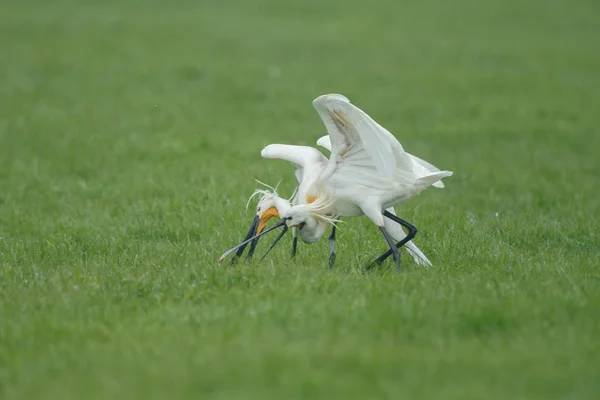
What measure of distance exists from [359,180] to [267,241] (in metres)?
1.47

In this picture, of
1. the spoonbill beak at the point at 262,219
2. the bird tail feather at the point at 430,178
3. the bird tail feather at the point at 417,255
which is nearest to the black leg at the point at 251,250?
the spoonbill beak at the point at 262,219

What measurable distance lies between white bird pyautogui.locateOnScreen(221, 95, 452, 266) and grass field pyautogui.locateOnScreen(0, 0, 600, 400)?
409 millimetres

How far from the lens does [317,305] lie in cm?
592

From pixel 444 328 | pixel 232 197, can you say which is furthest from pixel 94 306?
pixel 232 197

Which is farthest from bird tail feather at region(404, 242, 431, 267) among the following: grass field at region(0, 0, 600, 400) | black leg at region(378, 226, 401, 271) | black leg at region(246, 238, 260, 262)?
black leg at region(246, 238, 260, 262)

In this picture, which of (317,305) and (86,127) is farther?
(86,127)

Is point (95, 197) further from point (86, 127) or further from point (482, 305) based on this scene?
point (482, 305)

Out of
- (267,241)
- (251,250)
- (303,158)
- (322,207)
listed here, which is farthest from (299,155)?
(267,241)

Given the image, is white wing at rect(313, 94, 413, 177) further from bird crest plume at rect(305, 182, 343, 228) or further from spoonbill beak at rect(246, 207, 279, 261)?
spoonbill beak at rect(246, 207, 279, 261)

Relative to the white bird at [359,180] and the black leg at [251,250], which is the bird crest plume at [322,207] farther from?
the black leg at [251,250]

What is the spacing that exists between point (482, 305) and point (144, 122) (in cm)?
992

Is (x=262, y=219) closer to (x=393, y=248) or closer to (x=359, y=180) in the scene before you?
(x=359, y=180)

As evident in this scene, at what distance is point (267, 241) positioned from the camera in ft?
27.8

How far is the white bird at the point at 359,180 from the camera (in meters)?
7.09
